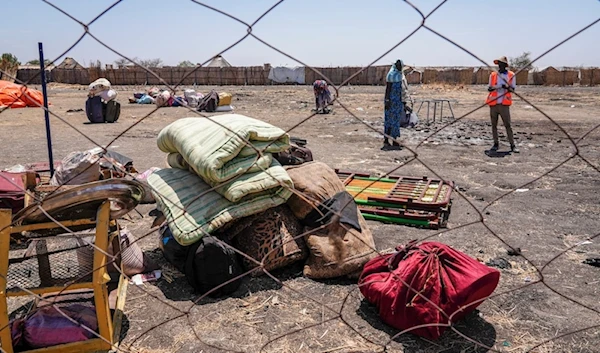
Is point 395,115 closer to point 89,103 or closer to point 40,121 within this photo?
point 89,103

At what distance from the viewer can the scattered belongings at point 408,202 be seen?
4.36 meters

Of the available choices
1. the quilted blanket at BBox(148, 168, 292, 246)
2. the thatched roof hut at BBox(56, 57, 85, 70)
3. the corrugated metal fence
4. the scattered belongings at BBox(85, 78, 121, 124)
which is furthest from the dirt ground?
the thatched roof hut at BBox(56, 57, 85, 70)

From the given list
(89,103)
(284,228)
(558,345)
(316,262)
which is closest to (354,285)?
(316,262)

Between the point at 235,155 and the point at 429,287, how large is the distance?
4.51ft

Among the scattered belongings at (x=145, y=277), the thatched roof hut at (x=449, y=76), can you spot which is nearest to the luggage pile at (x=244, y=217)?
the scattered belongings at (x=145, y=277)

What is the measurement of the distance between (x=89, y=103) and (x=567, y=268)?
10.9m

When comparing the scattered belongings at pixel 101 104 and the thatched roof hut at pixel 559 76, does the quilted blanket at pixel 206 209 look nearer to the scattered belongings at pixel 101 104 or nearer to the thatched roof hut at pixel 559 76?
the scattered belongings at pixel 101 104

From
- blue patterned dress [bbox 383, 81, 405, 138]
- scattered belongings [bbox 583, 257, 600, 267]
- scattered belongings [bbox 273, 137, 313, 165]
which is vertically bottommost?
scattered belongings [bbox 583, 257, 600, 267]

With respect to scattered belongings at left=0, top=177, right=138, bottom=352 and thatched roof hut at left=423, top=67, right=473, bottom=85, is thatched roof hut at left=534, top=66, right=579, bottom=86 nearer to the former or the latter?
thatched roof hut at left=423, top=67, right=473, bottom=85

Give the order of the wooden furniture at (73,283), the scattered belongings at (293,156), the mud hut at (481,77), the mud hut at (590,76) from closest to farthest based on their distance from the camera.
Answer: the wooden furniture at (73,283), the scattered belongings at (293,156), the mud hut at (590,76), the mud hut at (481,77)

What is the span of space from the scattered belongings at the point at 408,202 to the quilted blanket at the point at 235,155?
3.90ft

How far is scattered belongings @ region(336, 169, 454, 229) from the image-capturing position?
436cm

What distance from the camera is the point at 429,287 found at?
251 centimetres

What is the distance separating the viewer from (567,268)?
353 cm
